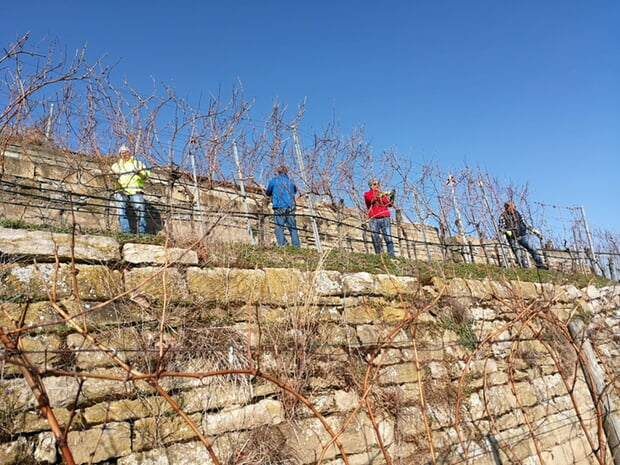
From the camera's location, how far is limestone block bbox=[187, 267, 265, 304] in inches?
136

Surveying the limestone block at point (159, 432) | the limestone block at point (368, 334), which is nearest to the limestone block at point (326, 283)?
the limestone block at point (368, 334)

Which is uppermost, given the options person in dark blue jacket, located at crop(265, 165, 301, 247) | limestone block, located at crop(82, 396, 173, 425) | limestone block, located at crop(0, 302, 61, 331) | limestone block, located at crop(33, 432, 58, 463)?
person in dark blue jacket, located at crop(265, 165, 301, 247)

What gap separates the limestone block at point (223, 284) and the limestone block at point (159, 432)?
0.96 meters

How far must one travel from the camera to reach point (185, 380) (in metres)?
2.92

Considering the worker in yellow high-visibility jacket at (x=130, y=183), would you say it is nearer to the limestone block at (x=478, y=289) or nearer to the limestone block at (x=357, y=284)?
the limestone block at (x=357, y=284)

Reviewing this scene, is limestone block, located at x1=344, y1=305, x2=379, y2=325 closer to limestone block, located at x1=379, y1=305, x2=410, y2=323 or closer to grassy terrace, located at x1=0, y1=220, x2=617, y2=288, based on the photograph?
limestone block, located at x1=379, y1=305, x2=410, y2=323

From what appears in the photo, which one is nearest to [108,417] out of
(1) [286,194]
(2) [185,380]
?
(2) [185,380]

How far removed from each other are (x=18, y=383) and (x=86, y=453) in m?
0.60

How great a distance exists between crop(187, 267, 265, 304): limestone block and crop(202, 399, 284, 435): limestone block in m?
0.86

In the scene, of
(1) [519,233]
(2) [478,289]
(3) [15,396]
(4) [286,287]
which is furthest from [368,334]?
(1) [519,233]

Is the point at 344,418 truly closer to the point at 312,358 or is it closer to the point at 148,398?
the point at 312,358

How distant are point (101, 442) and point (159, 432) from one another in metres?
0.34

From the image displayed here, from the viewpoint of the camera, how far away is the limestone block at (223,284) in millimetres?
3457

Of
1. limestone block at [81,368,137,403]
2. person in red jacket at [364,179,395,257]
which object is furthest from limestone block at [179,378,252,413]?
person in red jacket at [364,179,395,257]
